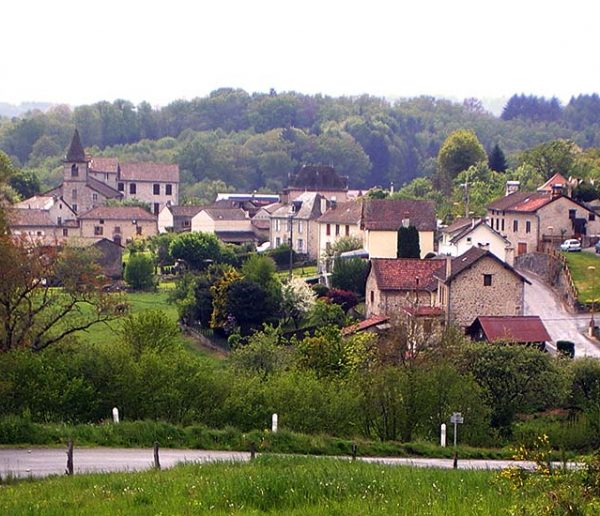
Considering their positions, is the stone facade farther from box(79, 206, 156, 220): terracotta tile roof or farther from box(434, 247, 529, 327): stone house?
box(79, 206, 156, 220): terracotta tile roof

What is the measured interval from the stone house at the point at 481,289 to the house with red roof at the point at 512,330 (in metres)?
2.21

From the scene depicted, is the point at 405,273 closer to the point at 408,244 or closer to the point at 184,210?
the point at 408,244

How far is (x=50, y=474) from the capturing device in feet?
58.2

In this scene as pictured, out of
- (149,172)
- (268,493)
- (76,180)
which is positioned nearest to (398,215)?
(76,180)

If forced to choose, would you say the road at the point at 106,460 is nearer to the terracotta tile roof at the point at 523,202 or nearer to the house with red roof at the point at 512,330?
the house with red roof at the point at 512,330

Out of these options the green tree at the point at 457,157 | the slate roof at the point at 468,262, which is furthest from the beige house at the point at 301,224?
the slate roof at the point at 468,262

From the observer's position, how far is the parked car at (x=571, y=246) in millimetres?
55906

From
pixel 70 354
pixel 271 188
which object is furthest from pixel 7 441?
pixel 271 188

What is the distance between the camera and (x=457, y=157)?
328 ft

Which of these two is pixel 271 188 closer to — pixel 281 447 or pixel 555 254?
pixel 555 254

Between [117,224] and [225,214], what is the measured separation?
8.15 m

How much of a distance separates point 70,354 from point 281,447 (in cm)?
749

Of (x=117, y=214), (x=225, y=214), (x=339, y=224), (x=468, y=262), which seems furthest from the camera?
(x=225, y=214)

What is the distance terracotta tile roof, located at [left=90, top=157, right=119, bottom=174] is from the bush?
48.2m
